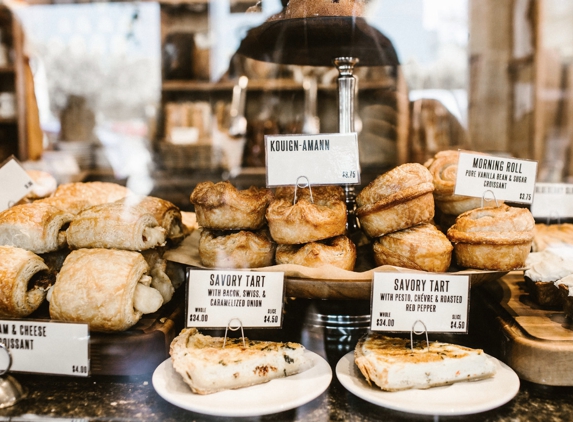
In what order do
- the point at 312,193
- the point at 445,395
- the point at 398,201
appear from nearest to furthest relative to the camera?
the point at 445,395, the point at 398,201, the point at 312,193

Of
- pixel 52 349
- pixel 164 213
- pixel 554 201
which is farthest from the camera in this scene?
pixel 554 201

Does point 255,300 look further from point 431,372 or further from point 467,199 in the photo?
point 467,199

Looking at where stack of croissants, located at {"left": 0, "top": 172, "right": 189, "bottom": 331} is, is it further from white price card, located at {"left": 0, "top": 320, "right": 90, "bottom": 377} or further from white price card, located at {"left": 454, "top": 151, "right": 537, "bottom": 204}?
white price card, located at {"left": 454, "top": 151, "right": 537, "bottom": 204}

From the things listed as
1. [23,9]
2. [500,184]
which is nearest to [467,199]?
[500,184]

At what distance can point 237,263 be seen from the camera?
158 cm

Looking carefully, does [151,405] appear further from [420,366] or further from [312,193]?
[312,193]

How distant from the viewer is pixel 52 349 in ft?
4.33

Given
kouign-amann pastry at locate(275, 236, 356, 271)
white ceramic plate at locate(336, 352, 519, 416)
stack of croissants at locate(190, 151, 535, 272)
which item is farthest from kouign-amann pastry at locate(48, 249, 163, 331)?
white ceramic plate at locate(336, 352, 519, 416)

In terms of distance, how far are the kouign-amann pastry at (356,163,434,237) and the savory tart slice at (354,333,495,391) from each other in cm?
42

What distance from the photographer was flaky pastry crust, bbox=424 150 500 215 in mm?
1756

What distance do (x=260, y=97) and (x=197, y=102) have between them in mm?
592

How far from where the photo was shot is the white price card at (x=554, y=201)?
2061 millimetres

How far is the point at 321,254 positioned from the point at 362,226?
0.78 ft

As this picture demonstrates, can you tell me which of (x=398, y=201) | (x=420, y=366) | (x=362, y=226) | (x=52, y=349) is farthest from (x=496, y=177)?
(x=52, y=349)
